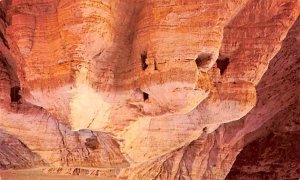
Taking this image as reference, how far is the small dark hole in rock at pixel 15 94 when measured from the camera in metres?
2.00

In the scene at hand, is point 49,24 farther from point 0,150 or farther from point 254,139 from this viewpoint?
point 254,139

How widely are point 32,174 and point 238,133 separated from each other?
2.98 ft

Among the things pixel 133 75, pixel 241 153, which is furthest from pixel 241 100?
pixel 241 153

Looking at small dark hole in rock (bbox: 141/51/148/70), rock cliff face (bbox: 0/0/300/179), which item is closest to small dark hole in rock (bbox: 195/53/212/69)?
rock cliff face (bbox: 0/0/300/179)

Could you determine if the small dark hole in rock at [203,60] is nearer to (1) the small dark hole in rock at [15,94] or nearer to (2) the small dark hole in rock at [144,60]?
(2) the small dark hole in rock at [144,60]

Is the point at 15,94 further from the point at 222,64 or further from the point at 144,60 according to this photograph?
the point at 222,64

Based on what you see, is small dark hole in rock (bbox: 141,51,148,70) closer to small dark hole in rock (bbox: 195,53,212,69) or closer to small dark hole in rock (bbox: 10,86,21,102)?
small dark hole in rock (bbox: 195,53,212,69)

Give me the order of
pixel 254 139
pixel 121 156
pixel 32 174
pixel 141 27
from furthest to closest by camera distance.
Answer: pixel 254 139 → pixel 32 174 → pixel 121 156 → pixel 141 27

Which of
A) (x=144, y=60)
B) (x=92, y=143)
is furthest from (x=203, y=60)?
(x=92, y=143)

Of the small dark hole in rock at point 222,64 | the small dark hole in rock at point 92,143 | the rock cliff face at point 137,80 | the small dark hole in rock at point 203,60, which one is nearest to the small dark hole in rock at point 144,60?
the rock cliff face at point 137,80

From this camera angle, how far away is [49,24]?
1765 mm

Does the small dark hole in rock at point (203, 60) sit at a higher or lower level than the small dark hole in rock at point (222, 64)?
lower

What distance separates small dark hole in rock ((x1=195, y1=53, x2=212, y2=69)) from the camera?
1.73 metres

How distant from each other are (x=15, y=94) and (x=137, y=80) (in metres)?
0.52
